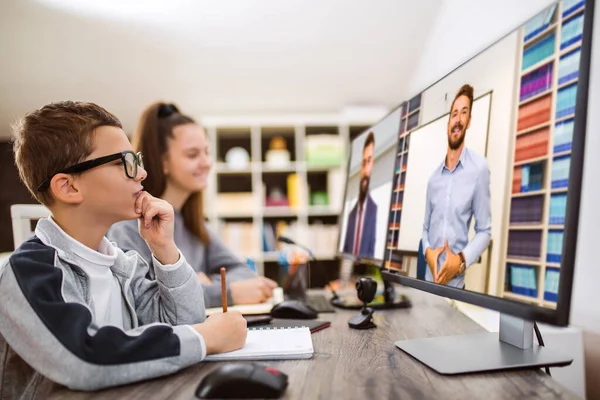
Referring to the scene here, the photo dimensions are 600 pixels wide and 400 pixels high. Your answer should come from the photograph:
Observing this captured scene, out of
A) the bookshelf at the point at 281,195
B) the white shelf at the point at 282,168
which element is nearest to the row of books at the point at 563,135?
the bookshelf at the point at 281,195

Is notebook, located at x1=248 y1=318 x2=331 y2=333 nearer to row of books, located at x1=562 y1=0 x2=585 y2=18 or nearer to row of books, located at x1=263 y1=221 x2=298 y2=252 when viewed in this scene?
row of books, located at x1=562 y1=0 x2=585 y2=18

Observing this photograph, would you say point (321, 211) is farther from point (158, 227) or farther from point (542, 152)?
point (542, 152)

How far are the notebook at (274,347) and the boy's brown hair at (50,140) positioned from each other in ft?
1.33

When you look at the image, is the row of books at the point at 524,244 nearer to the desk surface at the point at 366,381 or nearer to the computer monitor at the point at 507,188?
the computer monitor at the point at 507,188

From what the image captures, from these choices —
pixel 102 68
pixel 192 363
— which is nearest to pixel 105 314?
pixel 192 363

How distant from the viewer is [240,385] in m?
0.51

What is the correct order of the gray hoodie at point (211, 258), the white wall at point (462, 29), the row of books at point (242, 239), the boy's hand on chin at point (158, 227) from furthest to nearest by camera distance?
the row of books at point (242, 239)
the white wall at point (462, 29)
the gray hoodie at point (211, 258)
the boy's hand on chin at point (158, 227)

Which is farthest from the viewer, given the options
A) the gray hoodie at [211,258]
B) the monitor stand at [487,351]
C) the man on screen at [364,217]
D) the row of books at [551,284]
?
the gray hoodie at [211,258]

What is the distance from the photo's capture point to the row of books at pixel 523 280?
1.73 feet

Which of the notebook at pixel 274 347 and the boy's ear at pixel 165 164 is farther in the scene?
the boy's ear at pixel 165 164

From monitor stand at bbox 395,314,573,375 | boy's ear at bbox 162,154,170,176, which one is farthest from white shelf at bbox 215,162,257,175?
monitor stand at bbox 395,314,573,375

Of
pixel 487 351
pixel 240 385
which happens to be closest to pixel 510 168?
pixel 487 351

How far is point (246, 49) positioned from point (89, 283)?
2794 millimetres

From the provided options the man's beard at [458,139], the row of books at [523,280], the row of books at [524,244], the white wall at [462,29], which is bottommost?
the row of books at [523,280]
